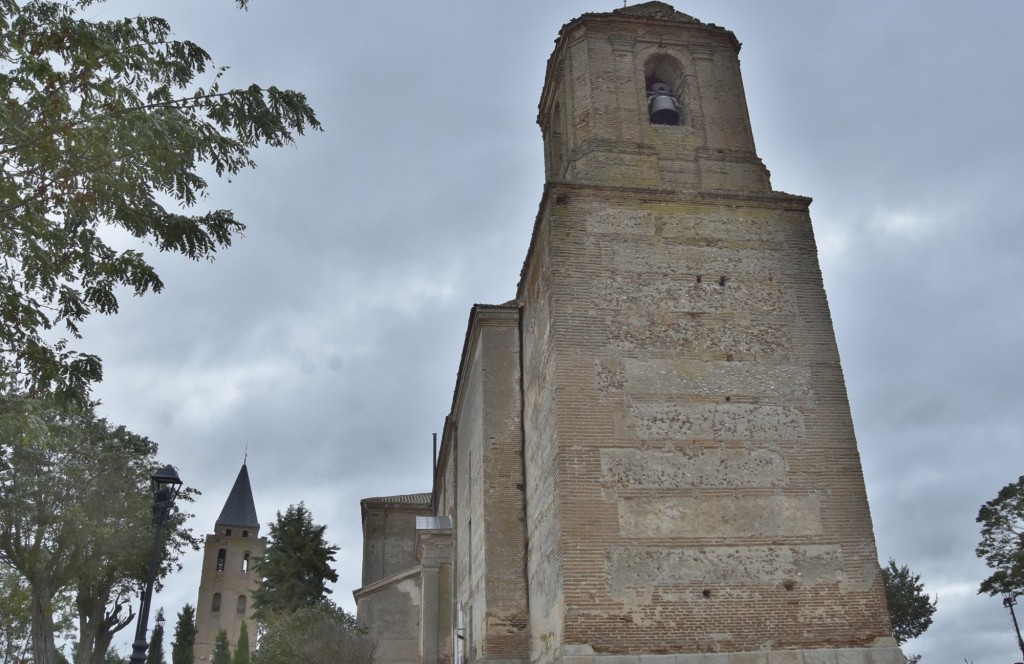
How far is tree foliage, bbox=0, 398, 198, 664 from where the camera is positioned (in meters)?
22.3

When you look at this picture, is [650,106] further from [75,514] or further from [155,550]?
[75,514]

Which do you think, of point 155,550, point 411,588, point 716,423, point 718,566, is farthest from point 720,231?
point 411,588

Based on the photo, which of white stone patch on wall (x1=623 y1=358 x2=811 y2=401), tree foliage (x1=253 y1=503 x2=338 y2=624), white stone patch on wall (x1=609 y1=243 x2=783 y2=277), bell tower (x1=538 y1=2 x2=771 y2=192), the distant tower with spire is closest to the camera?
white stone patch on wall (x1=623 y1=358 x2=811 y2=401)

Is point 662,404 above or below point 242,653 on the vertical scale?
above

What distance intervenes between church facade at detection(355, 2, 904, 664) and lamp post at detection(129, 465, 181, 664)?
17.2ft

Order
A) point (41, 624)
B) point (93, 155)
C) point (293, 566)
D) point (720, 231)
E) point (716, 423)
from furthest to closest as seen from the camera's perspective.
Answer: point (293, 566), point (41, 624), point (720, 231), point (716, 423), point (93, 155)

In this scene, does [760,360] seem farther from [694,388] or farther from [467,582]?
[467,582]

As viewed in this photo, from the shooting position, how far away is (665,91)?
50.4 ft

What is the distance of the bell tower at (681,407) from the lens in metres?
10.7

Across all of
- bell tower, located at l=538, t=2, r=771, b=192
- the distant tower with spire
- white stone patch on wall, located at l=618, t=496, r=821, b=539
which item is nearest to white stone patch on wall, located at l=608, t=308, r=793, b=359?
white stone patch on wall, located at l=618, t=496, r=821, b=539

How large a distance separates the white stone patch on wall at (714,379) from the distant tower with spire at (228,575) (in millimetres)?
52637

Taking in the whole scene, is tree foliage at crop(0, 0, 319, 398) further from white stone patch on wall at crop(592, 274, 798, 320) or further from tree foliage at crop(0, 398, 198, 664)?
tree foliage at crop(0, 398, 198, 664)

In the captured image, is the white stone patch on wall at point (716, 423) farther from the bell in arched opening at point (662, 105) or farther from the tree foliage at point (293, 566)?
the tree foliage at point (293, 566)

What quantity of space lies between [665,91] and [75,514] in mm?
18673
